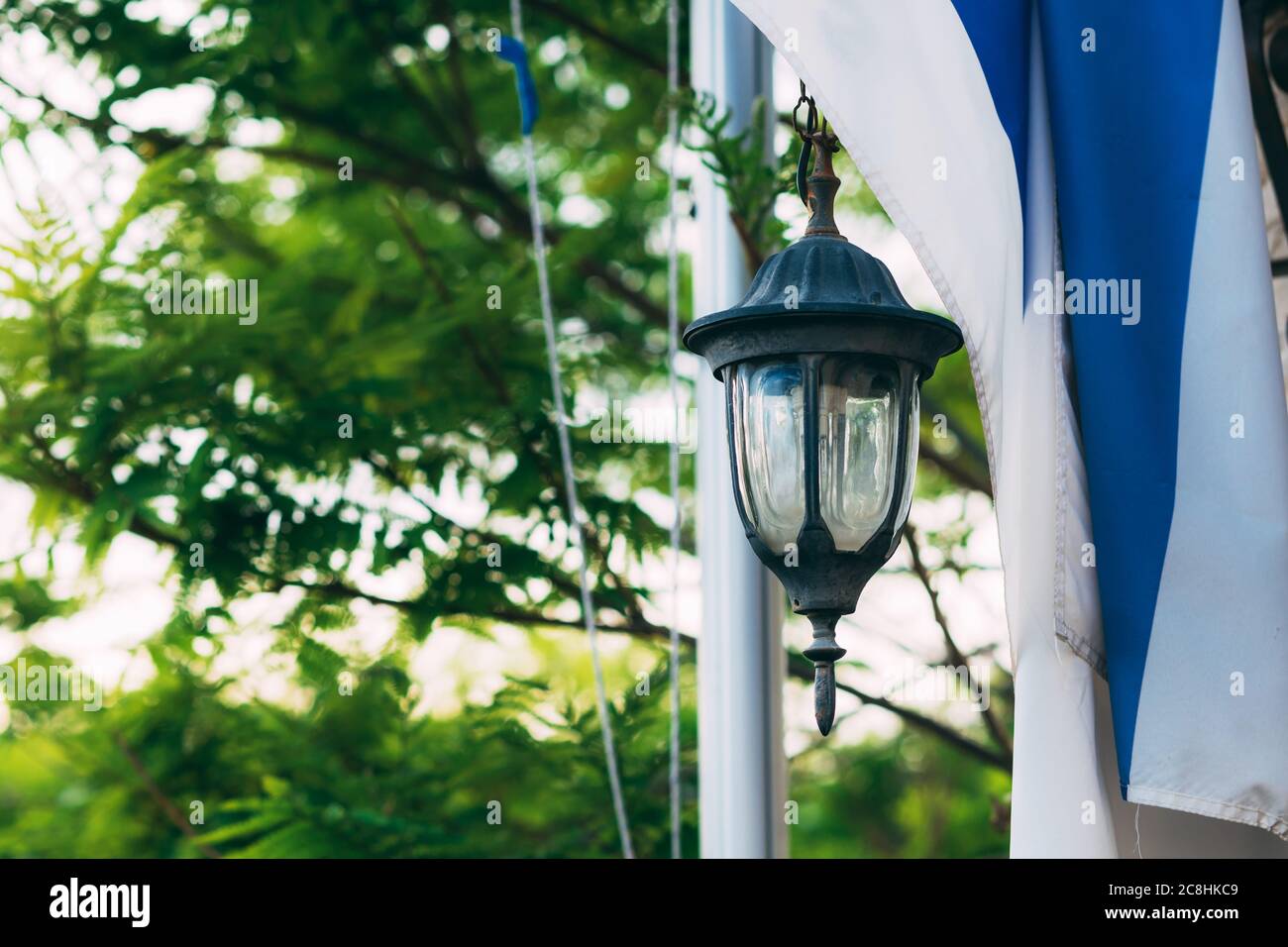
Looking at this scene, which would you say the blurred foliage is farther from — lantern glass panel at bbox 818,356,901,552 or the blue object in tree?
lantern glass panel at bbox 818,356,901,552

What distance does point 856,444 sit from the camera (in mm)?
2352

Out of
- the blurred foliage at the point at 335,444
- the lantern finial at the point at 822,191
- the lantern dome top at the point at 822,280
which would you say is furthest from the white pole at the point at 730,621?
the lantern dome top at the point at 822,280

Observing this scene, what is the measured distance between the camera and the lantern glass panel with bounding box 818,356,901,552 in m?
2.33

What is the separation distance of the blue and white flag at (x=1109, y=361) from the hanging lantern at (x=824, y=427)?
33cm

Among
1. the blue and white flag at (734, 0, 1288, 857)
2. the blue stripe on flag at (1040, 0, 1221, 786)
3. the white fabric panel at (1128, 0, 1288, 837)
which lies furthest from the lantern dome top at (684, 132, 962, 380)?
the white fabric panel at (1128, 0, 1288, 837)

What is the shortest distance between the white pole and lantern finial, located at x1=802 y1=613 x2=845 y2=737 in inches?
56.2

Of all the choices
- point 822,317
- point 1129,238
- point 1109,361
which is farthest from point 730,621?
point 822,317

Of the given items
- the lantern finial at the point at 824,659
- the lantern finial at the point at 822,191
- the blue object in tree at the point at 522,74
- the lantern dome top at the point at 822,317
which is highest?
the blue object in tree at the point at 522,74

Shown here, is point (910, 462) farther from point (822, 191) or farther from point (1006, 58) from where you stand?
point (1006, 58)

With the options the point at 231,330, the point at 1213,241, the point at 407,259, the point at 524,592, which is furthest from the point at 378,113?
the point at 1213,241

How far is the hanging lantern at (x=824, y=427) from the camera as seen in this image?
2332 mm

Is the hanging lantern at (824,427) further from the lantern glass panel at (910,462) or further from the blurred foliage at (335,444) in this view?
the blurred foliage at (335,444)

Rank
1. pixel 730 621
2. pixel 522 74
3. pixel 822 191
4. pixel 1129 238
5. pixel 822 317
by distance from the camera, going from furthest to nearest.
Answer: pixel 522 74 → pixel 730 621 → pixel 1129 238 → pixel 822 191 → pixel 822 317

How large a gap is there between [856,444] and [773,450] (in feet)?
0.44
